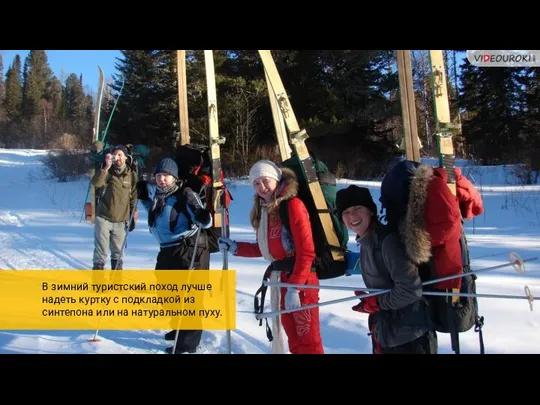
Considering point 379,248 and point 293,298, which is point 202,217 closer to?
point 293,298

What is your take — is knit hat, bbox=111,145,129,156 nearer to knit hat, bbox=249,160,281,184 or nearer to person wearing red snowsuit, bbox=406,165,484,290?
knit hat, bbox=249,160,281,184

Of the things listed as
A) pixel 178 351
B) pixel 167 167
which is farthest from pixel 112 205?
pixel 178 351

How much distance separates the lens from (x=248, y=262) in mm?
6688

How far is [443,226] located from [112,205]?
366cm

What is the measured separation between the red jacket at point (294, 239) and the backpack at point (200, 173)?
35.1 inches

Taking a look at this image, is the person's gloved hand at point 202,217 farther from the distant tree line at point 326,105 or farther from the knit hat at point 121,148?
the distant tree line at point 326,105

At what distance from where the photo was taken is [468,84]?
1553 cm

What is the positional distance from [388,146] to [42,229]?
1185 centimetres

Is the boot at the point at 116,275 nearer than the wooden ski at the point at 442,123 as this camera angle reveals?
No

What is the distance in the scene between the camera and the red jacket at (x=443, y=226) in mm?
2023

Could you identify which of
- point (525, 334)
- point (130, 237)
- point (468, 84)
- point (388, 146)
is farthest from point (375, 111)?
point (525, 334)

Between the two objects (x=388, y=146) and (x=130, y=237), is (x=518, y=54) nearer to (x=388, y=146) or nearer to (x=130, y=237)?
(x=130, y=237)

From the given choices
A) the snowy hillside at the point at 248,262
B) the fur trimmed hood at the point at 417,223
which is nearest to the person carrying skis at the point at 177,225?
the snowy hillside at the point at 248,262

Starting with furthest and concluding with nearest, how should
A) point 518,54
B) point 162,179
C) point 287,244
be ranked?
point 518,54, point 162,179, point 287,244
